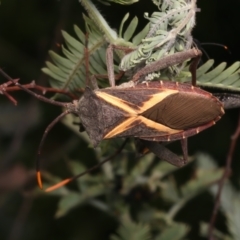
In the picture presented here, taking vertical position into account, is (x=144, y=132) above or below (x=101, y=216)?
above

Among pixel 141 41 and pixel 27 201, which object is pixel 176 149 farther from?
pixel 141 41

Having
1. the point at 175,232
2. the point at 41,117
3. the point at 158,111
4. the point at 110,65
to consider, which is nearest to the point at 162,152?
the point at 158,111

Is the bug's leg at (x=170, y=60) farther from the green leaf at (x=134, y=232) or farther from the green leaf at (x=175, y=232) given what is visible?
the green leaf at (x=175, y=232)

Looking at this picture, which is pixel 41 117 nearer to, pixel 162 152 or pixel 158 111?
pixel 162 152

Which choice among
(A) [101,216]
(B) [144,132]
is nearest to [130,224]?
(B) [144,132]

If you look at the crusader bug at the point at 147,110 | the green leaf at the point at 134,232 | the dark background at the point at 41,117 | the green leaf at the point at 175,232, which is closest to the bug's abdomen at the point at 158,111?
the crusader bug at the point at 147,110

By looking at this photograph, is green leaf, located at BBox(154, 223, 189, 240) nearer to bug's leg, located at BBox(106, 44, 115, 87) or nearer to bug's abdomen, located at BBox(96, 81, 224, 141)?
bug's abdomen, located at BBox(96, 81, 224, 141)
